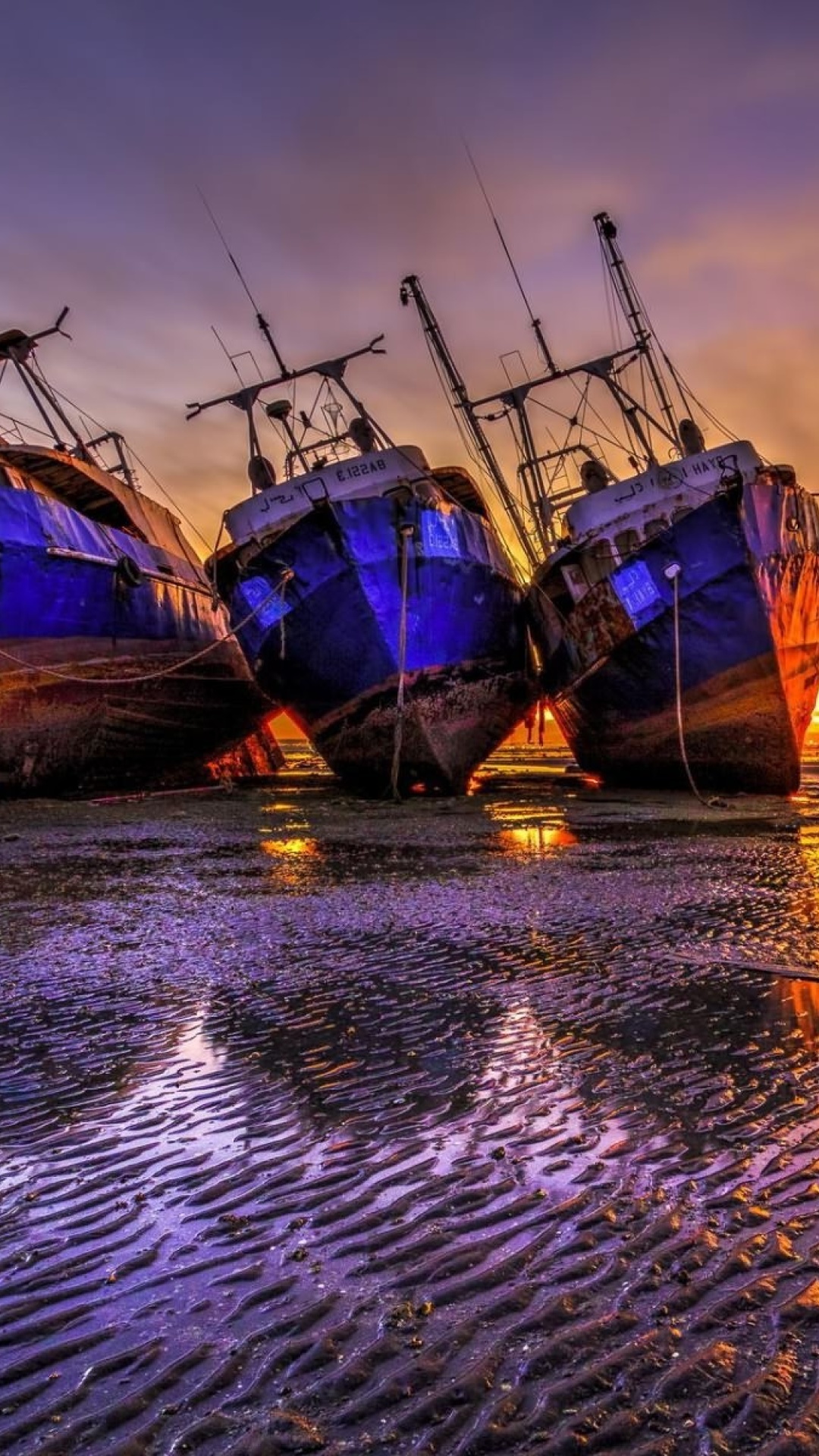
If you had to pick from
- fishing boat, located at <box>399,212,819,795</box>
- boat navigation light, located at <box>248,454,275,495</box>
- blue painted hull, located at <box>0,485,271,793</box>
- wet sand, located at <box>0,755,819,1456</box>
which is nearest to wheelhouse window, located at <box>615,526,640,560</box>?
fishing boat, located at <box>399,212,819,795</box>

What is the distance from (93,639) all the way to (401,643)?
5.70 meters

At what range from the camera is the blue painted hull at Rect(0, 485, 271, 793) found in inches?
515

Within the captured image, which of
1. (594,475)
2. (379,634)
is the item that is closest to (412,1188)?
(379,634)

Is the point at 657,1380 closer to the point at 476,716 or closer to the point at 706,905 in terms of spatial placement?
the point at 706,905

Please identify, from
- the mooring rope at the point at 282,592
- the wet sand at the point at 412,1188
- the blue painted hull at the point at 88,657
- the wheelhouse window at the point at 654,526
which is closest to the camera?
the wet sand at the point at 412,1188

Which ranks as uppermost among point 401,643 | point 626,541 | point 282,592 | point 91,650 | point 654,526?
point 654,526

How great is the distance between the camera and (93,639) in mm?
14312

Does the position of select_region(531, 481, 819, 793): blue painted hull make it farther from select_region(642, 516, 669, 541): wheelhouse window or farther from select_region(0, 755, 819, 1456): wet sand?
select_region(0, 755, 819, 1456): wet sand

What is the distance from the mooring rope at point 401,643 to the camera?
1245 cm

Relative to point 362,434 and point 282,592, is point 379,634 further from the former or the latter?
point 362,434

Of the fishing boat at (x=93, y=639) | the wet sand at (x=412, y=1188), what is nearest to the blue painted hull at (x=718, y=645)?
the fishing boat at (x=93, y=639)

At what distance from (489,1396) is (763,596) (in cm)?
1243

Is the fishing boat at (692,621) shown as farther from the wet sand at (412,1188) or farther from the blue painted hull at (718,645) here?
the wet sand at (412,1188)

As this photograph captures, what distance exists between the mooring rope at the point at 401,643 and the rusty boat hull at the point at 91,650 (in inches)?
108
